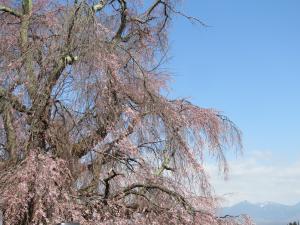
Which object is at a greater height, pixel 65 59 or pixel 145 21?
pixel 145 21

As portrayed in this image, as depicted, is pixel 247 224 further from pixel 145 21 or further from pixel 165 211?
pixel 145 21

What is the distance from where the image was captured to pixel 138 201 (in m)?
8.27

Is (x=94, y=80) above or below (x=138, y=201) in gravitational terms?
above

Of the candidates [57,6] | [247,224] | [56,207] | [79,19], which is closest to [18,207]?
[56,207]

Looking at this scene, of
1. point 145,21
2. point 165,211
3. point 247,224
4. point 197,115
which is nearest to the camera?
point 165,211

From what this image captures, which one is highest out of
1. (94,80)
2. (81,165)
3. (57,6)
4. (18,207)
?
(57,6)

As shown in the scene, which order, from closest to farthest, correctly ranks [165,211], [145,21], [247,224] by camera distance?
[165,211]
[247,224]
[145,21]

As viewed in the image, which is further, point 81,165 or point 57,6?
point 57,6

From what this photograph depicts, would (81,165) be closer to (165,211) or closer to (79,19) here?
(165,211)

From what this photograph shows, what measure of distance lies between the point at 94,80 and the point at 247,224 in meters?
3.66

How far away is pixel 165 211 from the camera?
813 centimetres

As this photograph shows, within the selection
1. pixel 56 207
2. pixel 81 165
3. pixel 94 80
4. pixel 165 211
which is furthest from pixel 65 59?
pixel 165 211

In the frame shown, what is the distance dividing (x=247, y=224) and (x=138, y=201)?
1983 millimetres

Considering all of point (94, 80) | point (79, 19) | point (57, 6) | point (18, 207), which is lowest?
point (18, 207)
